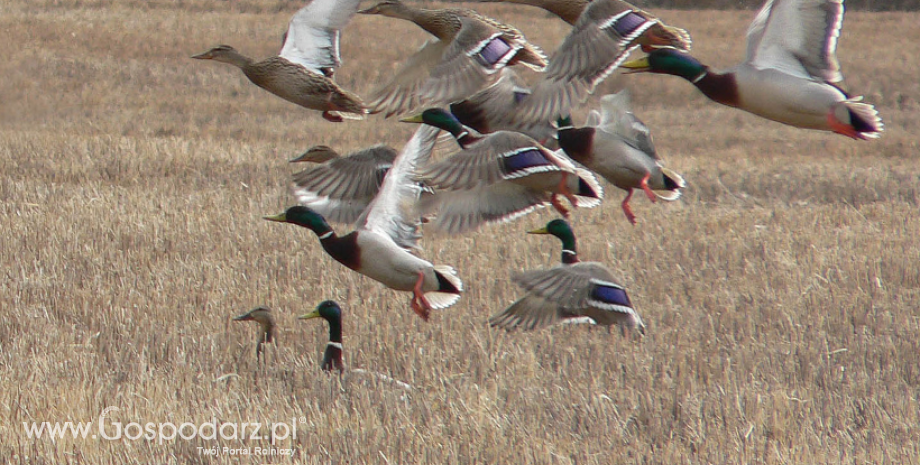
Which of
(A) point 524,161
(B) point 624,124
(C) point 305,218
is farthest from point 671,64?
(C) point 305,218

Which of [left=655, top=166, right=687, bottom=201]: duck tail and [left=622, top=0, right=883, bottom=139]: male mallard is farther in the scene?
[left=655, top=166, right=687, bottom=201]: duck tail

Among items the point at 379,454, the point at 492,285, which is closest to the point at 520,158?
the point at 379,454

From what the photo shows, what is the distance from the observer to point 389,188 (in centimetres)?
439

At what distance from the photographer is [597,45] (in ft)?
10.9

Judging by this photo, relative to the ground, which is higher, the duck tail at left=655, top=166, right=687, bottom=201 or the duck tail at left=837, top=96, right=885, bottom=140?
the duck tail at left=837, top=96, right=885, bottom=140

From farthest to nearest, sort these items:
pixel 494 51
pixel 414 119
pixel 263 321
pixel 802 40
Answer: pixel 263 321
pixel 414 119
pixel 494 51
pixel 802 40

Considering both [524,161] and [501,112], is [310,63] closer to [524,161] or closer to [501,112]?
[501,112]

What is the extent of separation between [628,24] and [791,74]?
21.0 inches

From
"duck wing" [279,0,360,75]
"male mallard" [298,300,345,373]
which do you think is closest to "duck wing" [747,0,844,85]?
"duck wing" [279,0,360,75]

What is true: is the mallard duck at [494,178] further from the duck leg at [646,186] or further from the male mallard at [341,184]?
the male mallard at [341,184]

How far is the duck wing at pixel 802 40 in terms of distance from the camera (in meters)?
3.19

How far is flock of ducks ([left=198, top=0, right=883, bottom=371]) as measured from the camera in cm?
312

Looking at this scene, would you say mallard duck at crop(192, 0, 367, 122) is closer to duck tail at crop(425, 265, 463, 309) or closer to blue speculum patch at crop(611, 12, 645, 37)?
duck tail at crop(425, 265, 463, 309)

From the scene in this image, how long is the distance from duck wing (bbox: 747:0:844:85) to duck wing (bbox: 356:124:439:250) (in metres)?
1.53
